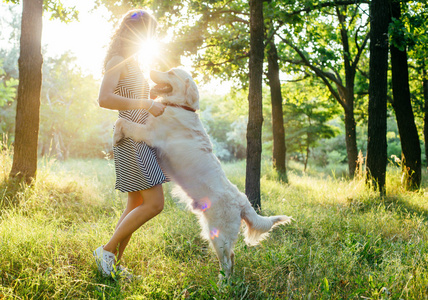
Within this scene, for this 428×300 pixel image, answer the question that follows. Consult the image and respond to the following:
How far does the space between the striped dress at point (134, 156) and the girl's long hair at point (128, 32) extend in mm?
123

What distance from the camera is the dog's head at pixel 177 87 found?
2.68 m

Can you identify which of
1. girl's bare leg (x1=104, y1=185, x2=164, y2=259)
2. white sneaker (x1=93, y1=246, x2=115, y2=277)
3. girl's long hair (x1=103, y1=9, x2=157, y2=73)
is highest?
girl's long hair (x1=103, y1=9, x2=157, y2=73)

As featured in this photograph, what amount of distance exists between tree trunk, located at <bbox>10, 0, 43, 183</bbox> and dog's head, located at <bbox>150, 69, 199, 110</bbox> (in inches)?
124

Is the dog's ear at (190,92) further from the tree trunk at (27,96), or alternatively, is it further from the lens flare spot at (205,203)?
the tree trunk at (27,96)

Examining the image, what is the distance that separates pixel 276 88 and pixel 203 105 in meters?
26.0

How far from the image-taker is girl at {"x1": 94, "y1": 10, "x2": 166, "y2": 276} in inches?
87.3

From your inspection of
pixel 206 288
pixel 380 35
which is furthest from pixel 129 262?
pixel 380 35

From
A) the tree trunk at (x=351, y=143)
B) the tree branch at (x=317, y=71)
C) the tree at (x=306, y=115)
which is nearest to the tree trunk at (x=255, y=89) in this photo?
the tree branch at (x=317, y=71)

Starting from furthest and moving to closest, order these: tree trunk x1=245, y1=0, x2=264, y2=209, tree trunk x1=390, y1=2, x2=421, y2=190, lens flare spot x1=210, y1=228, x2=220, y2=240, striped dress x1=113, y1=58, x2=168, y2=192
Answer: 1. tree trunk x1=390, y1=2, x2=421, y2=190
2. tree trunk x1=245, y1=0, x2=264, y2=209
3. lens flare spot x1=210, y1=228, x2=220, y2=240
4. striped dress x1=113, y1=58, x2=168, y2=192

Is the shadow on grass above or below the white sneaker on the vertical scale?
above

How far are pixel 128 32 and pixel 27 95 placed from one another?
341cm

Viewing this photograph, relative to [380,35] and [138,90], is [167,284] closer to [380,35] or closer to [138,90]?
[138,90]

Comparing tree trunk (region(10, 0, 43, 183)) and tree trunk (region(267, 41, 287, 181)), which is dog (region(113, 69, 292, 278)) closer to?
tree trunk (region(10, 0, 43, 183))

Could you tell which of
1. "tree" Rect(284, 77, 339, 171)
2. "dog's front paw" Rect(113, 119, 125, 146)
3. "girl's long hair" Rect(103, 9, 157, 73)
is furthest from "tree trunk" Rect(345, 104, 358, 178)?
"dog's front paw" Rect(113, 119, 125, 146)
